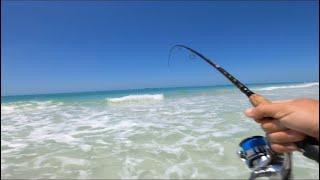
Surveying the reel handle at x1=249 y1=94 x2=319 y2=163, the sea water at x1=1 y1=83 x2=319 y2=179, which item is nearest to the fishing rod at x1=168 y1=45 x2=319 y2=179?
the reel handle at x1=249 y1=94 x2=319 y2=163

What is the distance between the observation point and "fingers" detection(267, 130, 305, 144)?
109cm

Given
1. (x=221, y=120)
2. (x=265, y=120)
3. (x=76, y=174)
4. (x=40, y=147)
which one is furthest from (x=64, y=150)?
(x=265, y=120)

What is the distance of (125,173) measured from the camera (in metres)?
4.80

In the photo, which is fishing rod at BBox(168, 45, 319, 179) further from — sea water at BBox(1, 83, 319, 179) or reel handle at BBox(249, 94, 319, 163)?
sea water at BBox(1, 83, 319, 179)

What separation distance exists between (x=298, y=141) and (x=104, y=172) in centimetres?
407

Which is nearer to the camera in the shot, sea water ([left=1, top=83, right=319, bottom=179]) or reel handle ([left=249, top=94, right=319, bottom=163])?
reel handle ([left=249, top=94, right=319, bottom=163])

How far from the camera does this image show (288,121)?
1.05m

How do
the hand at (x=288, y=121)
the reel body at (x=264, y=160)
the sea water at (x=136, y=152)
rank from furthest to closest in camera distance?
the sea water at (x=136, y=152), the reel body at (x=264, y=160), the hand at (x=288, y=121)

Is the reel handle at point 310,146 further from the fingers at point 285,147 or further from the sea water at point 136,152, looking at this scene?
the sea water at point 136,152

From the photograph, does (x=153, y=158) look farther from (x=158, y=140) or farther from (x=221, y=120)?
(x=221, y=120)

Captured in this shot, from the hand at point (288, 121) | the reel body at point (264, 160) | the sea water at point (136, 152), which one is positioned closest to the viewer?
the hand at point (288, 121)

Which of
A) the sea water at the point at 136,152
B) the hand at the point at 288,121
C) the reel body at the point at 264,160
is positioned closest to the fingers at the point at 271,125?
the hand at the point at 288,121

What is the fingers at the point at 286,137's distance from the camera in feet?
3.57

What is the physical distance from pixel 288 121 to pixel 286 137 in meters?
0.07
